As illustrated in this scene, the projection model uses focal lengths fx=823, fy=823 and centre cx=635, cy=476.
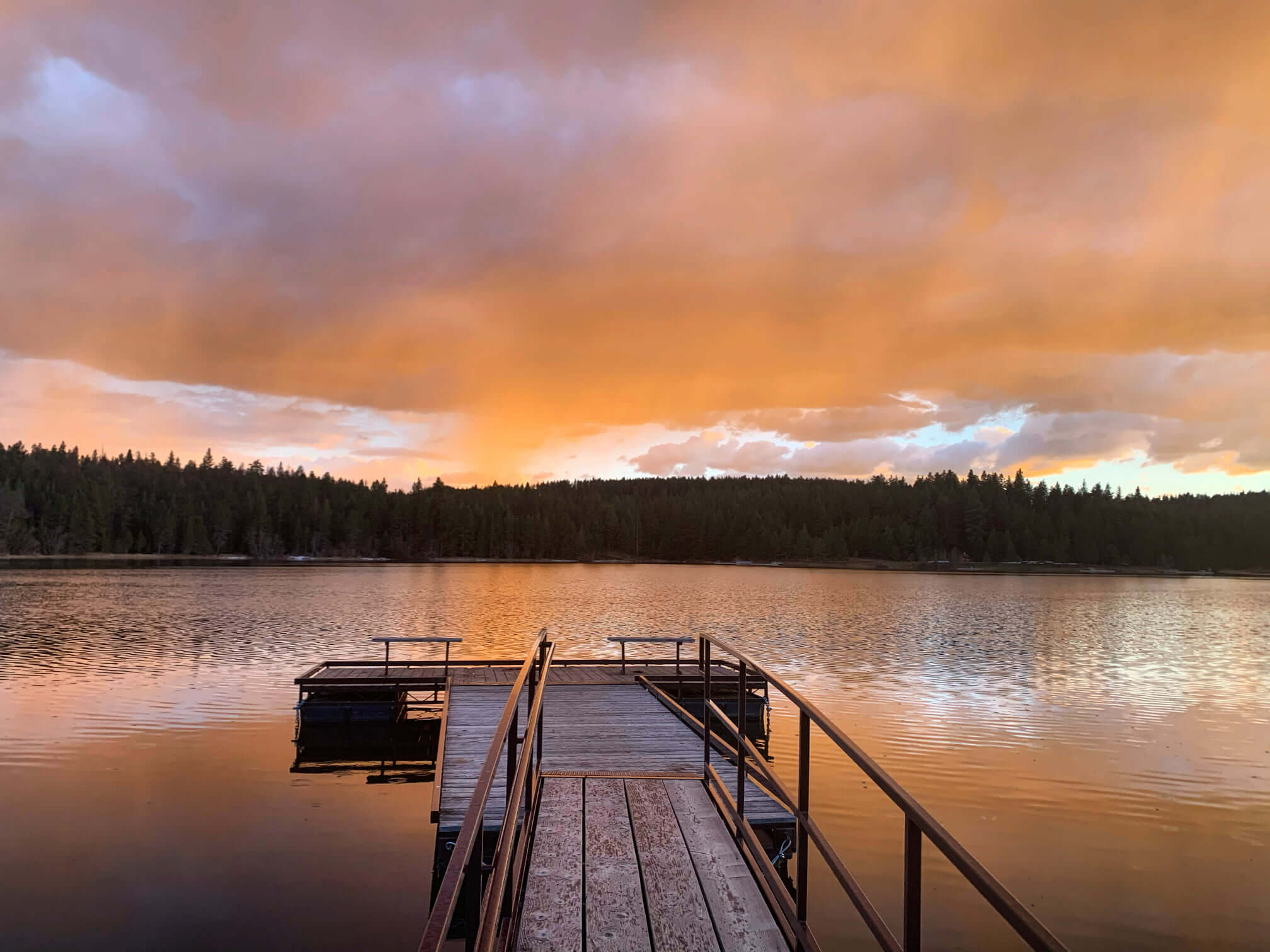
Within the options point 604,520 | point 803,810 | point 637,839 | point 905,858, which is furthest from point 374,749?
point 604,520

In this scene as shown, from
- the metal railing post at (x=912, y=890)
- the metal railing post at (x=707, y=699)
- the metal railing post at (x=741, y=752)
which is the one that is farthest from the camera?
the metal railing post at (x=707, y=699)

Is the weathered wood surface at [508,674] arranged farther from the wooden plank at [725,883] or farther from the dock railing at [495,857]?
the dock railing at [495,857]

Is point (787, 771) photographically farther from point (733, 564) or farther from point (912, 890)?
point (733, 564)

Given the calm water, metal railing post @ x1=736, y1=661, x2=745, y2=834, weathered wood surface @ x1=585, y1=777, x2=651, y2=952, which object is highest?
metal railing post @ x1=736, y1=661, x2=745, y2=834

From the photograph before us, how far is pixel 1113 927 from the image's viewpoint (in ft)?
23.8

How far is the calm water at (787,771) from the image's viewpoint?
7.39m

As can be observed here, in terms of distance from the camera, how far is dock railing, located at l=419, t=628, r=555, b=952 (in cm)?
217

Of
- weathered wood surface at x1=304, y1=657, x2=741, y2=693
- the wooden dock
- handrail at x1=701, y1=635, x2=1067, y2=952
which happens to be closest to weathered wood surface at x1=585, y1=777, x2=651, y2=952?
handrail at x1=701, y1=635, x2=1067, y2=952

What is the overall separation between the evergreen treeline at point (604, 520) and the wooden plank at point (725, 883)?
4593 inches

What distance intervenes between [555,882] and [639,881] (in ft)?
1.54

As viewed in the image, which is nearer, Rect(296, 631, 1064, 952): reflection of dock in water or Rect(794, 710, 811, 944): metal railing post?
Rect(296, 631, 1064, 952): reflection of dock in water

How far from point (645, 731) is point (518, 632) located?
777 inches

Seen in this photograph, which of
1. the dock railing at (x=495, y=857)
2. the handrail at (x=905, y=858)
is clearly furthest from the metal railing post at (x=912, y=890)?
the dock railing at (x=495, y=857)

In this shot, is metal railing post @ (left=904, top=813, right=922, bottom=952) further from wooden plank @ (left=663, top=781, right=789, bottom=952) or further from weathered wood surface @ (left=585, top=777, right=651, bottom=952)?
weathered wood surface @ (left=585, top=777, right=651, bottom=952)
